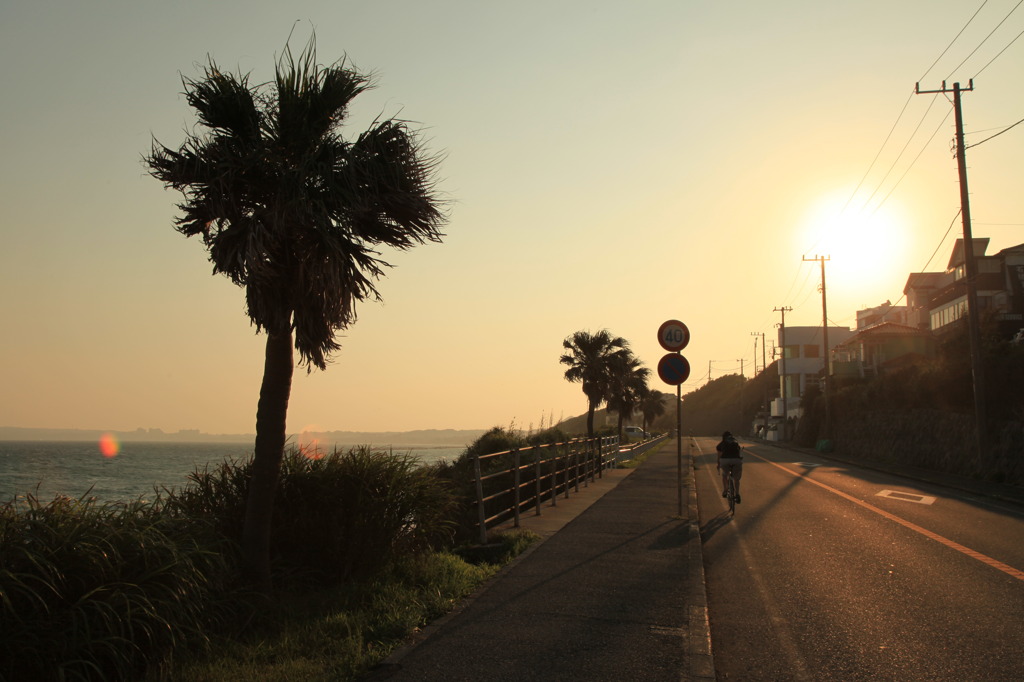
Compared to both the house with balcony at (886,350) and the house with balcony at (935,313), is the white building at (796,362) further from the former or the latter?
the house with balcony at (886,350)

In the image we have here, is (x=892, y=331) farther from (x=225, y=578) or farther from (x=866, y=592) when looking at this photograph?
(x=225, y=578)

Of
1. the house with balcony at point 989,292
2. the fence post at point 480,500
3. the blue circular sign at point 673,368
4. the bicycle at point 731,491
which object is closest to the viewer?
the fence post at point 480,500

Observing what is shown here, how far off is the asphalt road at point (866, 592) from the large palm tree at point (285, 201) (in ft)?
14.5

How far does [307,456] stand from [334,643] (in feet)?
11.4

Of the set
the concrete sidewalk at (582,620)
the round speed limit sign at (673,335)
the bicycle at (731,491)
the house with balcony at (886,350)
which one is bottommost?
the concrete sidewalk at (582,620)

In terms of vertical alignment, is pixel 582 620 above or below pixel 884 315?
below

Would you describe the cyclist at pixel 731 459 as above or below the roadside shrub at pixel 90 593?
above

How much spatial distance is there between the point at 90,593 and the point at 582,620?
358cm

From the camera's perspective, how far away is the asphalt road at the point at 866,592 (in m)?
5.61

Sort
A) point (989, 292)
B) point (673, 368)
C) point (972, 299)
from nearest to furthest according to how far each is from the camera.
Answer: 1. point (673, 368)
2. point (972, 299)
3. point (989, 292)

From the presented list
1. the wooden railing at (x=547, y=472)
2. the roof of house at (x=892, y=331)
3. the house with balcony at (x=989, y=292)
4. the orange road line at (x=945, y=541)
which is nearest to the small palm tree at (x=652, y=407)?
the roof of house at (x=892, y=331)

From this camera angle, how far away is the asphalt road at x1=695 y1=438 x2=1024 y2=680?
5613 millimetres

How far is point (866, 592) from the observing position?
794 centimetres

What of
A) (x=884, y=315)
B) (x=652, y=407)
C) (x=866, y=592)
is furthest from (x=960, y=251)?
(x=866, y=592)
